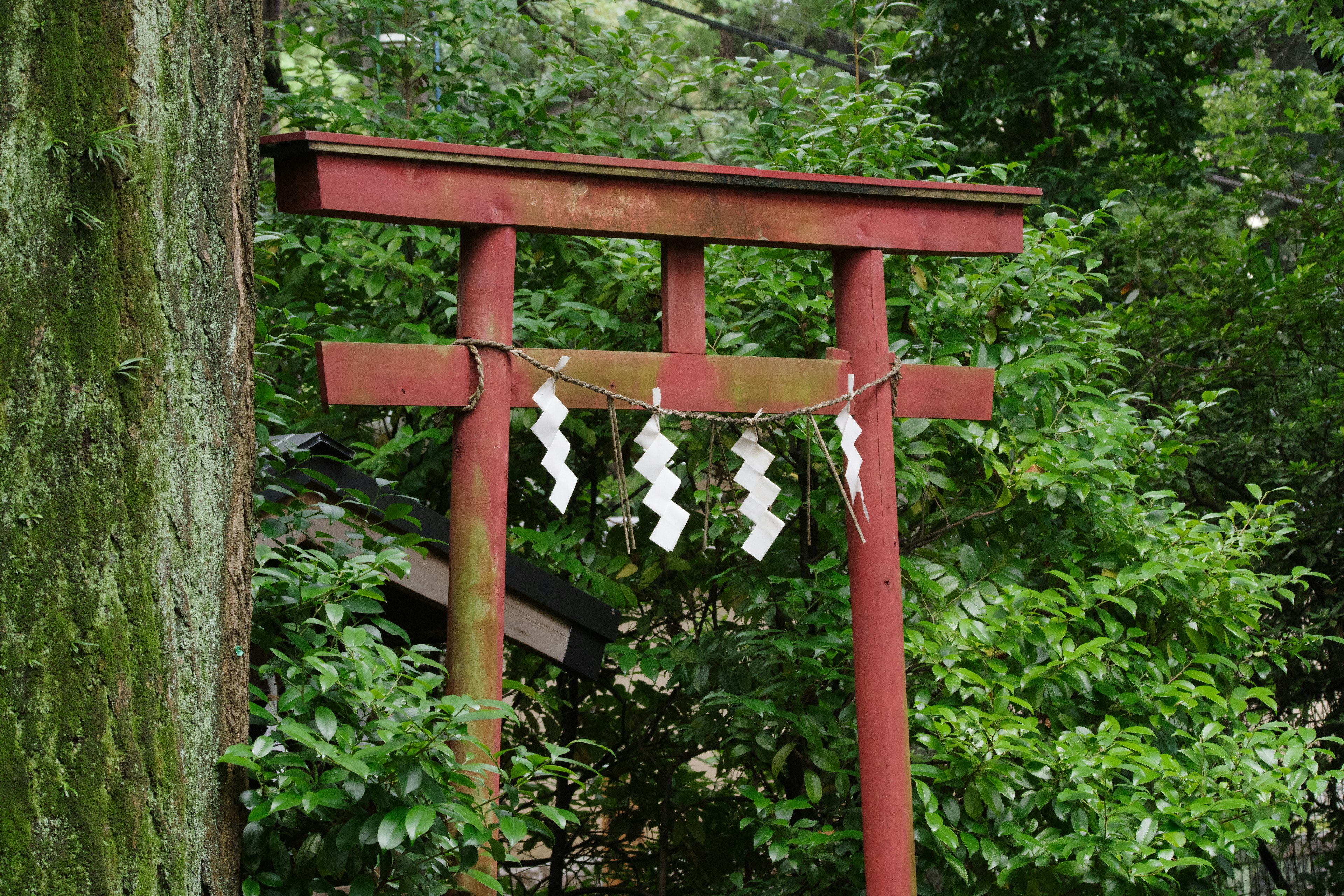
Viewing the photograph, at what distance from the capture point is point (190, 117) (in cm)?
202

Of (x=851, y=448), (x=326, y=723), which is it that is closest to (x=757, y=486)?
(x=851, y=448)

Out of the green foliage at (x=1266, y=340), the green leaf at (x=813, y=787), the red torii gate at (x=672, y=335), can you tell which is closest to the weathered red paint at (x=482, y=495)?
the red torii gate at (x=672, y=335)

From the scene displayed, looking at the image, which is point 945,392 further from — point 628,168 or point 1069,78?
point 1069,78

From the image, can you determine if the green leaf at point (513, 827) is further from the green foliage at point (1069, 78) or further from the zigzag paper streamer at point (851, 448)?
the green foliage at point (1069, 78)

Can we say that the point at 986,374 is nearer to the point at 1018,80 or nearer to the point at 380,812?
the point at 380,812

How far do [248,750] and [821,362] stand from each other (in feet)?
5.60

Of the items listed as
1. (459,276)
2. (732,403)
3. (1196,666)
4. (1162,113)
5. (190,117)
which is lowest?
(1196,666)

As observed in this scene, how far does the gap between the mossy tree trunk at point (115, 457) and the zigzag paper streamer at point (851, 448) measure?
152 cm

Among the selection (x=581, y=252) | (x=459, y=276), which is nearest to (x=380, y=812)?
(x=459, y=276)

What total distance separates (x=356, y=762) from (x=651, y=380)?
4.01ft

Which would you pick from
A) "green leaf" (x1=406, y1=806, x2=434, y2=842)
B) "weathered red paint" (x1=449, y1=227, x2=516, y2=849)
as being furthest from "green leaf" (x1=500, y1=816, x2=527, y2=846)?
"weathered red paint" (x1=449, y1=227, x2=516, y2=849)

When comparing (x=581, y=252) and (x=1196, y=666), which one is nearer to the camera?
(x=1196, y=666)

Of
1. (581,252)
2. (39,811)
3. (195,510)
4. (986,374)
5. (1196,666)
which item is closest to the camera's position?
(39,811)

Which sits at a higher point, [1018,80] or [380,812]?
[1018,80]
